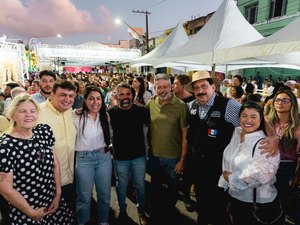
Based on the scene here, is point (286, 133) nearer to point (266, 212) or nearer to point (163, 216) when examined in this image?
point (266, 212)

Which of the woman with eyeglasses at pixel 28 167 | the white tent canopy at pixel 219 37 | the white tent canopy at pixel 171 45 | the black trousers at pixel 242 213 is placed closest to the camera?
the woman with eyeglasses at pixel 28 167

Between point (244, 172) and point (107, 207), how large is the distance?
6.31ft

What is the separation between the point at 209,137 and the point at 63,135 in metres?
1.74

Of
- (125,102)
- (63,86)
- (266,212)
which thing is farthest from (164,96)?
(266,212)

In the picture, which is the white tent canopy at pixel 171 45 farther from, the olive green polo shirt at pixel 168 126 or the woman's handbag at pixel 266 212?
the woman's handbag at pixel 266 212

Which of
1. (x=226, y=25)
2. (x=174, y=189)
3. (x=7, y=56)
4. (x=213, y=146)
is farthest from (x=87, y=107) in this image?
(x=7, y=56)

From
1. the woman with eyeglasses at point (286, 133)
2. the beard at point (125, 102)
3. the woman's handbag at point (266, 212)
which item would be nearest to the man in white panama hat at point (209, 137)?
the woman's handbag at point (266, 212)

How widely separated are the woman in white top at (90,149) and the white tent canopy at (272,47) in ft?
8.60

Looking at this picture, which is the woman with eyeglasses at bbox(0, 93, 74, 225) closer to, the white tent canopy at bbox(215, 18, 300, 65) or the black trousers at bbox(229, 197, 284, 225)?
the black trousers at bbox(229, 197, 284, 225)

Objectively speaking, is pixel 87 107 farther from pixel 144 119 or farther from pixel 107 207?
pixel 107 207

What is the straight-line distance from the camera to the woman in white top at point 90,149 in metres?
2.60

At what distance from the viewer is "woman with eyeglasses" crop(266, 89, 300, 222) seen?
2611 millimetres

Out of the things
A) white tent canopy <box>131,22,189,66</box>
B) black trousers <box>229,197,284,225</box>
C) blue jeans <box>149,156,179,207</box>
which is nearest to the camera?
black trousers <box>229,197,284,225</box>

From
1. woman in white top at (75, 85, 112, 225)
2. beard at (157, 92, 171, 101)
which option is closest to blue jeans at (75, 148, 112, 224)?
woman in white top at (75, 85, 112, 225)
